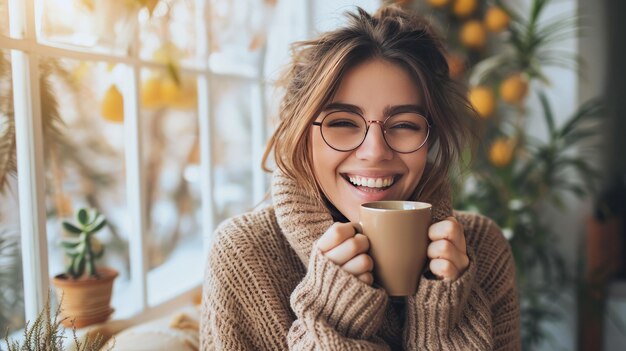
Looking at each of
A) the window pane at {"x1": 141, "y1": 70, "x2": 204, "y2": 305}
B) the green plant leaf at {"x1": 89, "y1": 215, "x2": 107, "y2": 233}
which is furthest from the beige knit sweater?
the window pane at {"x1": 141, "y1": 70, "x2": 204, "y2": 305}

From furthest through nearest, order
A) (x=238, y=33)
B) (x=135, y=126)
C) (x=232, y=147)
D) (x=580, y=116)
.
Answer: (x=580, y=116)
(x=232, y=147)
(x=238, y=33)
(x=135, y=126)

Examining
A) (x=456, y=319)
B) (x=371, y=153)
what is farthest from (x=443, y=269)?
(x=371, y=153)

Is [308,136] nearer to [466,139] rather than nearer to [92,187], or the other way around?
[466,139]

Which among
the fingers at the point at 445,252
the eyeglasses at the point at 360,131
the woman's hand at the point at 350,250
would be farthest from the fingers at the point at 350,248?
the eyeglasses at the point at 360,131

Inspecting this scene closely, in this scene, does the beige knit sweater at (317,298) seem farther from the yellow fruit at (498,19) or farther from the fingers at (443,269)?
the yellow fruit at (498,19)

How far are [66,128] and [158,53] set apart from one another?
0.41 metres

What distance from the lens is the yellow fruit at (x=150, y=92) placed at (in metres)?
1.42

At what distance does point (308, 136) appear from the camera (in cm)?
100

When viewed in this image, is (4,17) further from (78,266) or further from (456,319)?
(456,319)

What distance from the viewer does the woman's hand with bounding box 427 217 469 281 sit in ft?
2.58

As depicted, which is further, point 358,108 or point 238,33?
point 238,33

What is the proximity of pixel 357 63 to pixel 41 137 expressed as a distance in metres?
0.64

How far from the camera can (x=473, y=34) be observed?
2543mm

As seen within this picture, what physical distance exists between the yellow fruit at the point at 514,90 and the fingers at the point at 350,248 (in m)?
1.83
